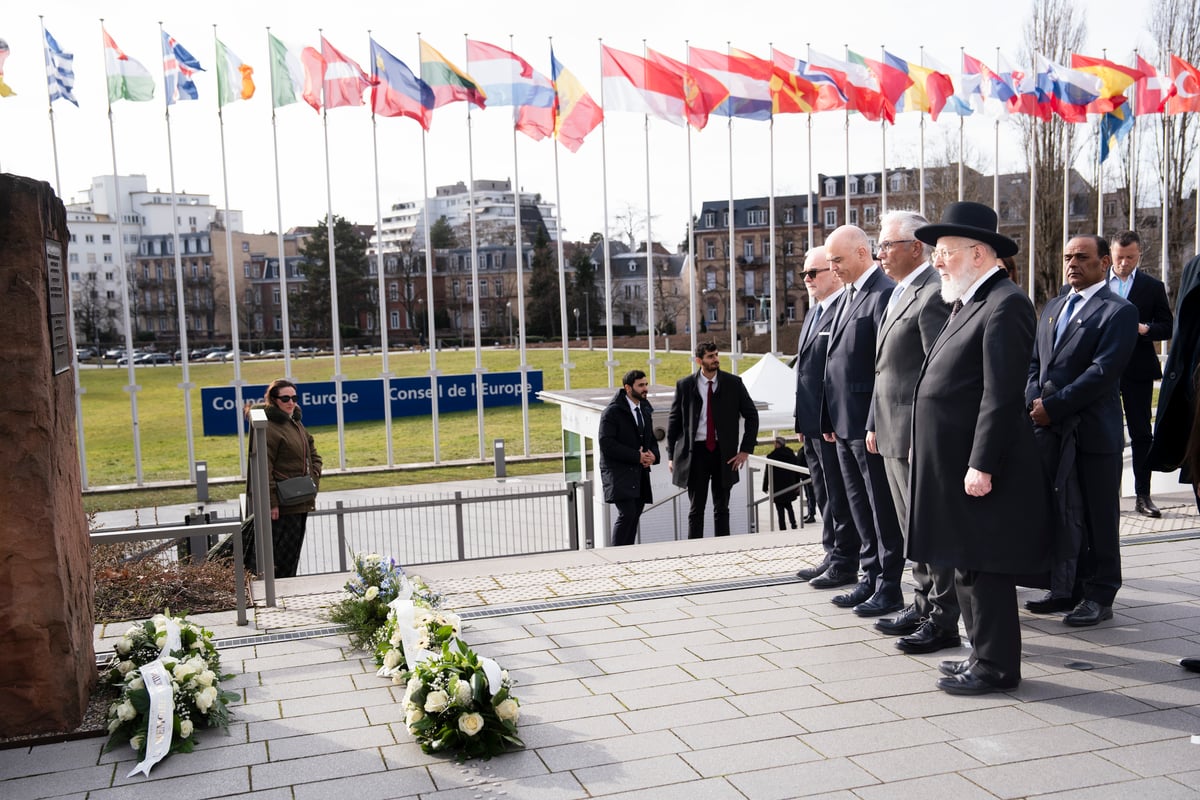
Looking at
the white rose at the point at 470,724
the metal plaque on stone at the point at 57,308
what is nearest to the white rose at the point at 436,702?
the white rose at the point at 470,724

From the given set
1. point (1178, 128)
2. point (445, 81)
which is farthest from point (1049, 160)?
point (445, 81)

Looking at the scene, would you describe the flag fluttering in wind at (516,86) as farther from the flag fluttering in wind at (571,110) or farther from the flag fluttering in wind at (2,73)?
the flag fluttering in wind at (2,73)

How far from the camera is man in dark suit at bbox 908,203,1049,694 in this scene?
15.2 feet

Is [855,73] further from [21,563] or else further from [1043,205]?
[21,563]

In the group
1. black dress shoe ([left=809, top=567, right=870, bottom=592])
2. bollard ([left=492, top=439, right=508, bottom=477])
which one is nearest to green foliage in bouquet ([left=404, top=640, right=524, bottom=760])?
black dress shoe ([left=809, top=567, right=870, bottom=592])

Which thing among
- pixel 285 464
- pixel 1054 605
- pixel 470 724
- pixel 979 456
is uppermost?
pixel 979 456

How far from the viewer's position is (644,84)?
18906 mm

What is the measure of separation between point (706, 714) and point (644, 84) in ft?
52.0

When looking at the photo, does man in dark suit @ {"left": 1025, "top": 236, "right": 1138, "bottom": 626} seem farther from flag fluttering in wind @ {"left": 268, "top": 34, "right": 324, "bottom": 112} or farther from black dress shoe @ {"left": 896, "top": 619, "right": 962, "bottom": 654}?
flag fluttering in wind @ {"left": 268, "top": 34, "right": 324, "bottom": 112}

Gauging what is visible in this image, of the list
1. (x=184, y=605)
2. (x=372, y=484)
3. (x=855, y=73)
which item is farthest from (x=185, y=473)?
(x=184, y=605)

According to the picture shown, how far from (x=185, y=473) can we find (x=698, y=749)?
84.5 ft

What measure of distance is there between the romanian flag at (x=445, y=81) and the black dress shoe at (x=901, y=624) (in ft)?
48.7

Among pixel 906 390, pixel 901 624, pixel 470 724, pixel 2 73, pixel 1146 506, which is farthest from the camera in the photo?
pixel 2 73

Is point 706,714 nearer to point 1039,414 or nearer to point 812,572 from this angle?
point 812,572
